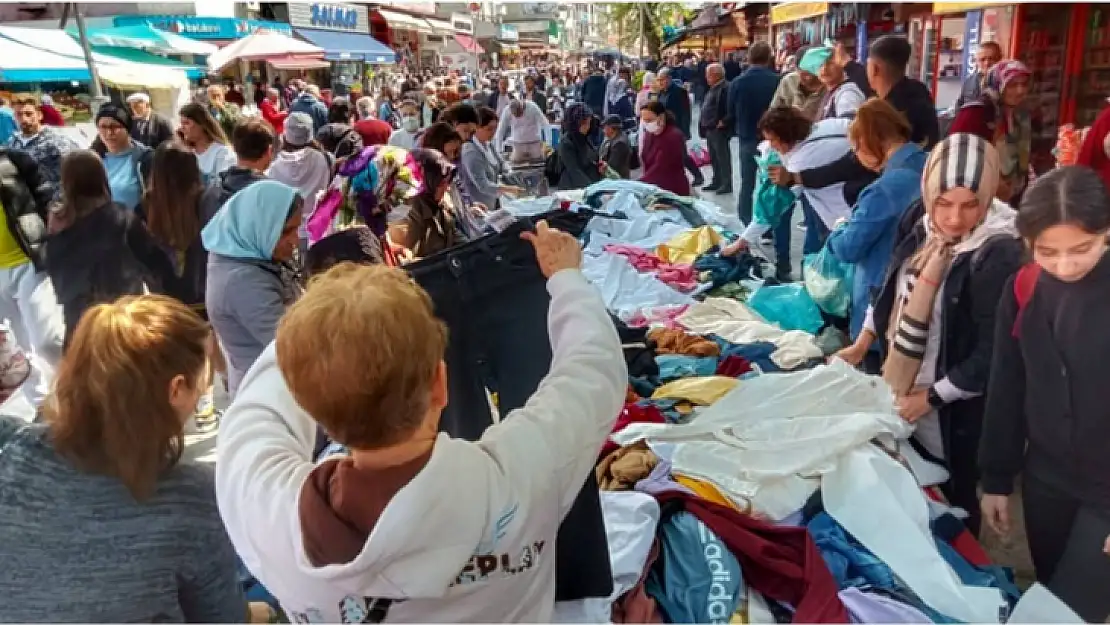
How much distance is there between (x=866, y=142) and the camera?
3316 mm

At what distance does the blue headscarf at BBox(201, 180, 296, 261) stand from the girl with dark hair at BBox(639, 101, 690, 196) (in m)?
4.75

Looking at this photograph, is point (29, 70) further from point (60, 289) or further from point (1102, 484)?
point (1102, 484)

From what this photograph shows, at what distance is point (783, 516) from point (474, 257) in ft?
3.40

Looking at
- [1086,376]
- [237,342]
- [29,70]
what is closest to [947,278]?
[1086,376]

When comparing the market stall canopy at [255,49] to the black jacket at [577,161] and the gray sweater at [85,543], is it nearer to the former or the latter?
the black jacket at [577,161]

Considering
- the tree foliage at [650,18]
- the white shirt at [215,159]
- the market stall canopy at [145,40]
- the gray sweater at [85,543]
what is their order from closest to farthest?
the gray sweater at [85,543]
the white shirt at [215,159]
the market stall canopy at [145,40]
the tree foliage at [650,18]

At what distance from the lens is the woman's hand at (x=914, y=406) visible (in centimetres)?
240

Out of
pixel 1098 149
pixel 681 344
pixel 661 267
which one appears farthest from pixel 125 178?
pixel 1098 149

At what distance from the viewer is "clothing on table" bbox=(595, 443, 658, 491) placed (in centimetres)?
222

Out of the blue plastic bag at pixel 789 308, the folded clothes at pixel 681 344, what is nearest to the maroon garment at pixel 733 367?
the folded clothes at pixel 681 344

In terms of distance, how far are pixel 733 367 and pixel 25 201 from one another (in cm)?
333

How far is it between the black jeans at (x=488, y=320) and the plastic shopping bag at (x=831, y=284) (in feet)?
7.86

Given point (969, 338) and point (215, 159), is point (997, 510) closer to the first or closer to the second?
point (969, 338)

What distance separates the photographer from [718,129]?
9227 millimetres
